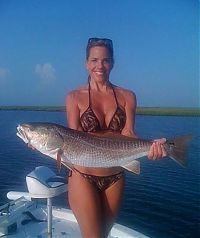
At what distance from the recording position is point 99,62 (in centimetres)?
429

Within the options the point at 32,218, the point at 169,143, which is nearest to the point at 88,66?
the point at 169,143

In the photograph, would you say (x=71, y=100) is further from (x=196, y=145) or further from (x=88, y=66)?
(x=196, y=145)

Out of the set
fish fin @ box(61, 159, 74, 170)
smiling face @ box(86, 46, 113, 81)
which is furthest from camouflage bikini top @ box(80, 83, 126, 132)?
fish fin @ box(61, 159, 74, 170)

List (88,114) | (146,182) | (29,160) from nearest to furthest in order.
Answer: (88,114), (146,182), (29,160)

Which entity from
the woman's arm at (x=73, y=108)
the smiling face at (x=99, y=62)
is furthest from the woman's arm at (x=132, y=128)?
the woman's arm at (x=73, y=108)

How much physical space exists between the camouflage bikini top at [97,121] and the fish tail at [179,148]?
2.10 ft

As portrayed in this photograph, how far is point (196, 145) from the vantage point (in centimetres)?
2616

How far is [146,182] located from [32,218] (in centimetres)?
1278

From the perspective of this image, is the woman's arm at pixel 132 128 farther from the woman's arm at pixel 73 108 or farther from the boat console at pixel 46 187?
the boat console at pixel 46 187

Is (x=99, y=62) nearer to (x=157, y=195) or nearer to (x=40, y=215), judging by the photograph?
(x=40, y=215)

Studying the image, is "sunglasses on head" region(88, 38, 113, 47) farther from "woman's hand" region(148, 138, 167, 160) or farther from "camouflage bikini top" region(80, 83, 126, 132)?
"woman's hand" region(148, 138, 167, 160)

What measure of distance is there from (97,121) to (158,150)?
841 millimetres

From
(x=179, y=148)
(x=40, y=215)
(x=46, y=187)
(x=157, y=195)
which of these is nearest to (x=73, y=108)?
(x=179, y=148)

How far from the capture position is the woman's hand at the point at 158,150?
4.35 metres
